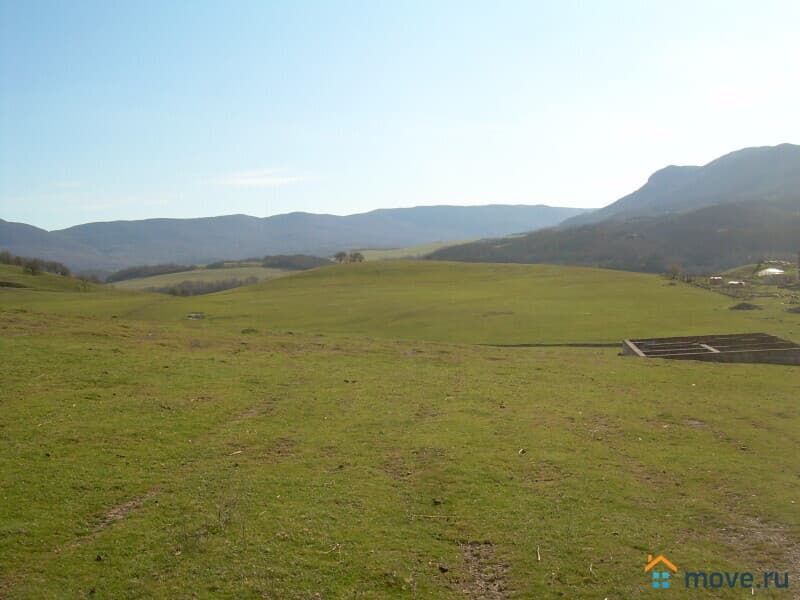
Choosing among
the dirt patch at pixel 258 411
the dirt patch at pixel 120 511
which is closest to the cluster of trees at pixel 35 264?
the dirt patch at pixel 258 411

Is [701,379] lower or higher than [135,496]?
lower

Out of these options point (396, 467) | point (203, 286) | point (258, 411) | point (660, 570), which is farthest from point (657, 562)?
point (203, 286)

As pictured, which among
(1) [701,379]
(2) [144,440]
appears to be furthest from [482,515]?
(1) [701,379]

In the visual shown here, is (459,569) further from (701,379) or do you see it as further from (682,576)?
(701,379)

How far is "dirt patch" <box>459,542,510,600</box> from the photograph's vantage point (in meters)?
9.34

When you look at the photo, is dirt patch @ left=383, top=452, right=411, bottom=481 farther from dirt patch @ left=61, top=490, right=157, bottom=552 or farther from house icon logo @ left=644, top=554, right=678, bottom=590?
house icon logo @ left=644, top=554, right=678, bottom=590

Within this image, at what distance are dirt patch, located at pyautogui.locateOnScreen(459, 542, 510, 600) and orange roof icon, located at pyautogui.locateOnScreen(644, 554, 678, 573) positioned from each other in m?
2.36

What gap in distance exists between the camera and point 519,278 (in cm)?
10944

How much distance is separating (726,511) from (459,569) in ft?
20.0

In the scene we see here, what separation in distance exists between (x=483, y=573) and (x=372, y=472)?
4.25 meters

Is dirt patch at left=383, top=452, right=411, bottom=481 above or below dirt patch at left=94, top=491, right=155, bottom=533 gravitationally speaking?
below

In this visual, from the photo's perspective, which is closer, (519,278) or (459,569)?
(459,569)

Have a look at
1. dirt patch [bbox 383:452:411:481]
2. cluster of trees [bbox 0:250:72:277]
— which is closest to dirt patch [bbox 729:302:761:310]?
dirt patch [bbox 383:452:411:481]

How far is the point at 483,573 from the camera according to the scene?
9.86m
